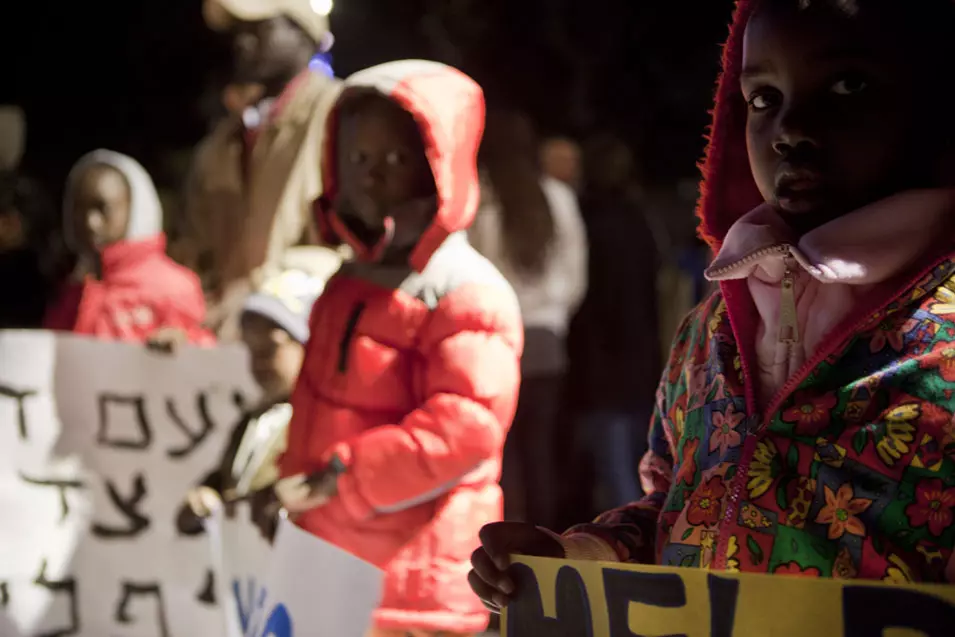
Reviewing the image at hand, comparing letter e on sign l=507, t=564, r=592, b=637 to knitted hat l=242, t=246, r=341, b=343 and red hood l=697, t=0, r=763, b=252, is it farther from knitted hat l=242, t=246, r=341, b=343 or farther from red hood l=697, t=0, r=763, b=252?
knitted hat l=242, t=246, r=341, b=343

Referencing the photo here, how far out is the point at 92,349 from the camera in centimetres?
263

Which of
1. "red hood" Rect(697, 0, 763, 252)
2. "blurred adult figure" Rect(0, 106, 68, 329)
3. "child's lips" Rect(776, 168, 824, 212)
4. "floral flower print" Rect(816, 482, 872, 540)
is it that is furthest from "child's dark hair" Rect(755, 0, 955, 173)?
"blurred adult figure" Rect(0, 106, 68, 329)

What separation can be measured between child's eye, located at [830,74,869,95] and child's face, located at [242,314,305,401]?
1411mm

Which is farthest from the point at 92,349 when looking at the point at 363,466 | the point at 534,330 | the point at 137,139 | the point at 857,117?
the point at 137,139

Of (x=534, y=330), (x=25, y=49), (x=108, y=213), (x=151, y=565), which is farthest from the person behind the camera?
(x=25, y=49)

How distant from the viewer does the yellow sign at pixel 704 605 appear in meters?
0.90

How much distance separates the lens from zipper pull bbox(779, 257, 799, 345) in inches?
43.1

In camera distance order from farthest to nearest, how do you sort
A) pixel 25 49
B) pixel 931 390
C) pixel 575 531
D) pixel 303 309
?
pixel 25 49 → pixel 303 309 → pixel 575 531 → pixel 931 390

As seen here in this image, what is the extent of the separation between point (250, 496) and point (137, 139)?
429 cm

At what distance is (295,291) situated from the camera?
2309 millimetres

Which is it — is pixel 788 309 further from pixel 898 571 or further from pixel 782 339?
pixel 898 571

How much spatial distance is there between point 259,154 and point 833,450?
6.48 ft

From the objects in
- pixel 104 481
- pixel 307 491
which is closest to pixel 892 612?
pixel 307 491

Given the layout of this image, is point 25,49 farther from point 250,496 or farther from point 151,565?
point 250,496
